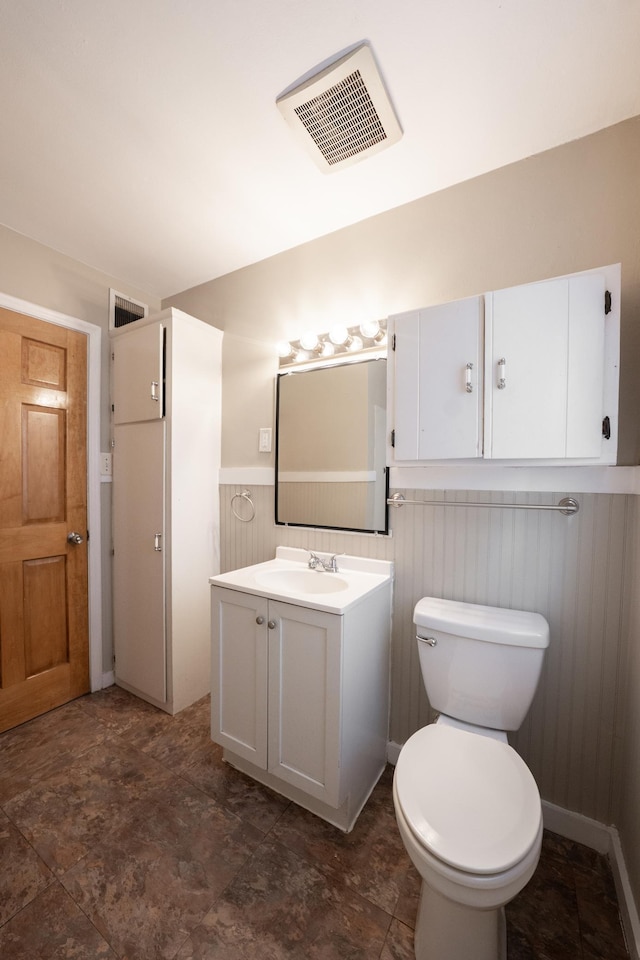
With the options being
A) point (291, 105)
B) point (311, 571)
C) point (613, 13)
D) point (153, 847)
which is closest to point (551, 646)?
point (311, 571)

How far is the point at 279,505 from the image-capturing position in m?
2.00

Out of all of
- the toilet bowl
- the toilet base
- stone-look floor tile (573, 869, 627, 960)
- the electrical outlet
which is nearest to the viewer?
the toilet bowl

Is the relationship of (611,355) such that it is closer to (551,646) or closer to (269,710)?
(551,646)

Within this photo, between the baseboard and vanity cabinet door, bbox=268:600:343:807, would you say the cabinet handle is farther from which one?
the baseboard

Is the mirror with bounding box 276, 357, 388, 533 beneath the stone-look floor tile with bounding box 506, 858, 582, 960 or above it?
above

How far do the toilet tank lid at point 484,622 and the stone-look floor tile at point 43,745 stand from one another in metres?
1.68

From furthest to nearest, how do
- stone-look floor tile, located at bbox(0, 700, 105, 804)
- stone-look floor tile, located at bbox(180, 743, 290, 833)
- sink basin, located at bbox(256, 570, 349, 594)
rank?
sink basin, located at bbox(256, 570, 349, 594) → stone-look floor tile, located at bbox(0, 700, 105, 804) → stone-look floor tile, located at bbox(180, 743, 290, 833)

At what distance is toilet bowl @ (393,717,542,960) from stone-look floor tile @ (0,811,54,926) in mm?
1138

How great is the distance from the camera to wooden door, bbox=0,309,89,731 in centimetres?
185

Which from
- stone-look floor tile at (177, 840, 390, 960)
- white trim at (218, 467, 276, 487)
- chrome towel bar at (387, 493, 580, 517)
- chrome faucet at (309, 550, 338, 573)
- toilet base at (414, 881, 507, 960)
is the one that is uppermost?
white trim at (218, 467, 276, 487)

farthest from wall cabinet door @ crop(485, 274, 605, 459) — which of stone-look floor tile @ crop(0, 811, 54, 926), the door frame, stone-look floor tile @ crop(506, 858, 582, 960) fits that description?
the door frame

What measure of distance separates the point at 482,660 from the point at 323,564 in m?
0.75

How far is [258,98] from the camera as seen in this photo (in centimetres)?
122

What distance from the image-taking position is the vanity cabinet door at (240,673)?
4.85 ft
